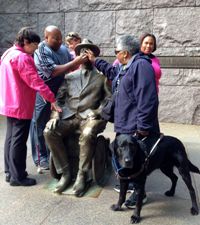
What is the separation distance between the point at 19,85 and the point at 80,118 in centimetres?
79

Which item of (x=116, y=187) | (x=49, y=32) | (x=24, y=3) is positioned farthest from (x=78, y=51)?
(x=24, y=3)

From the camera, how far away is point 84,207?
12.7 ft

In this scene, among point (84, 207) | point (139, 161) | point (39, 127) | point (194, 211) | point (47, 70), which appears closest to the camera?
point (139, 161)

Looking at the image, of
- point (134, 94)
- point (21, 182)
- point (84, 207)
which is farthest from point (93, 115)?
point (21, 182)

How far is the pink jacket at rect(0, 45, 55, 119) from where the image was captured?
4141mm

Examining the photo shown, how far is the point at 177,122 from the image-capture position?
7414mm

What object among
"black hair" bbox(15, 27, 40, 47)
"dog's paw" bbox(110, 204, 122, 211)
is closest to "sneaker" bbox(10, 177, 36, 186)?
"dog's paw" bbox(110, 204, 122, 211)

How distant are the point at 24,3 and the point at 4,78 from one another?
14.3 ft

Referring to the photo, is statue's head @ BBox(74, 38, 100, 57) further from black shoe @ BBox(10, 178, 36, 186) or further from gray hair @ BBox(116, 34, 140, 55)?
black shoe @ BBox(10, 178, 36, 186)

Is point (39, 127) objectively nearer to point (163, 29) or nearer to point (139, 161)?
point (139, 161)

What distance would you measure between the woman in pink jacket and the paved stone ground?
1.05 ft

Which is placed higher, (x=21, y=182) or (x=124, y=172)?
(x=124, y=172)

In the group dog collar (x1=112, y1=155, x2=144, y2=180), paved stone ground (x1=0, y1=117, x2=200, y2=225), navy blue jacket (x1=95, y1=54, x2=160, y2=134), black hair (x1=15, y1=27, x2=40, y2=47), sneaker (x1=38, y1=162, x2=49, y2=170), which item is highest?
black hair (x1=15, y1=27, x2=40, y2=47)

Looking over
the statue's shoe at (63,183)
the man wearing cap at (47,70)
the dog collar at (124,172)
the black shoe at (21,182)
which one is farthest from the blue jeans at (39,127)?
the dog collar at (124,172)
